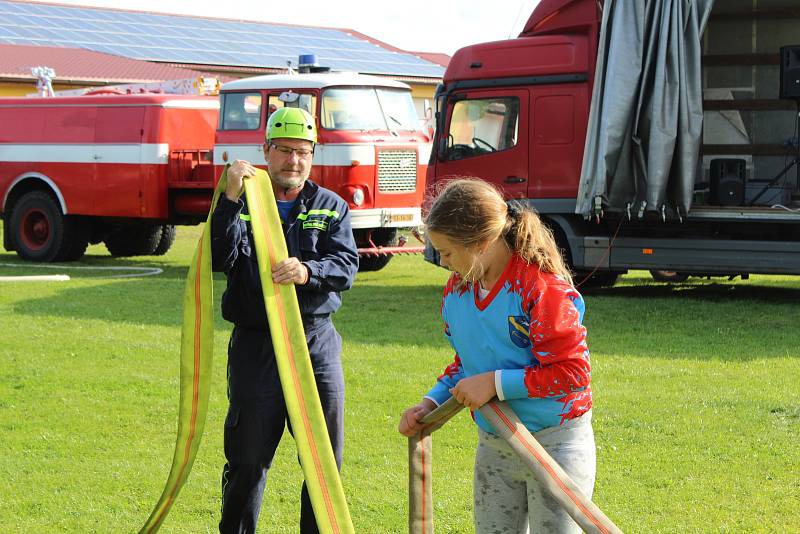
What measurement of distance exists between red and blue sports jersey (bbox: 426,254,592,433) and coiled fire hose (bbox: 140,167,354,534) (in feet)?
1.78

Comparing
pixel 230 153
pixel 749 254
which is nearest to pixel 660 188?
pixel 749 254

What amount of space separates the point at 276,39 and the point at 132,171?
75.7ft

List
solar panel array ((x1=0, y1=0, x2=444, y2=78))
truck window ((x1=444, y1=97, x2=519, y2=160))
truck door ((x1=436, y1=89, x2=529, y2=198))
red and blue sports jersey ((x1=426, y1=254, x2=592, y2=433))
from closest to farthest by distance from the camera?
1. red and blue sports jersey ((x1=426, y1=254, x2=592, y2=433))
2. truck door ((x1=436, y1=89, x2=529, y2=198))
3. truck window ((x1=444, y1=97, x2=519, y2=160))
4. solar panel array ((x1=0, y1=0, x2=444, y2=78))

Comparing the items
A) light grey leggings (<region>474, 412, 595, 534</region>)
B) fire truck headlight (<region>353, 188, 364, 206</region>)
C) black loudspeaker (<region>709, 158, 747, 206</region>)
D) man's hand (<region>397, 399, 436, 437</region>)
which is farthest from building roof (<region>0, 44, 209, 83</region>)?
light grey leggings (<region>474, 412, 595, 534</region>)

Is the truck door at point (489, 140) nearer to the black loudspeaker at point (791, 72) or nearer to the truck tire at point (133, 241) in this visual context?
the black loudspeaker at point (791, 72)

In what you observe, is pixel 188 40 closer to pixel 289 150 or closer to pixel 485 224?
pixel 289 150

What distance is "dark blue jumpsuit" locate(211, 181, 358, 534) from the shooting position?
163 inches

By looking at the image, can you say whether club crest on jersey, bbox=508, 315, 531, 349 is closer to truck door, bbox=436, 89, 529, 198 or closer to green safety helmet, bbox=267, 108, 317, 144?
green safety helmet, bbox=267, 108, 317, 144

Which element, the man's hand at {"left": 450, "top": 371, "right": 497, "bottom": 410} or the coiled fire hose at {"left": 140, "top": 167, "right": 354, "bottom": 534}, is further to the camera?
the coiled fire hose at {"left": 140, "top": 167, "right": 354, "bottom": 534}

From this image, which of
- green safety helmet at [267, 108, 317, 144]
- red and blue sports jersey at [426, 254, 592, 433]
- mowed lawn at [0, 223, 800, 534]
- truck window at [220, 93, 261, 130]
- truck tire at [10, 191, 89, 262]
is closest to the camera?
red and blue sports jersey at [426, 254, 592, 433]

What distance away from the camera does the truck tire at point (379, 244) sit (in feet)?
53.1

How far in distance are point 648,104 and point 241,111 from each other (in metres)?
6.13

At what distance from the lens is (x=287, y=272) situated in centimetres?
381

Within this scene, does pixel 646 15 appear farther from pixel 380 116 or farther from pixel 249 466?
pixel 249 466
